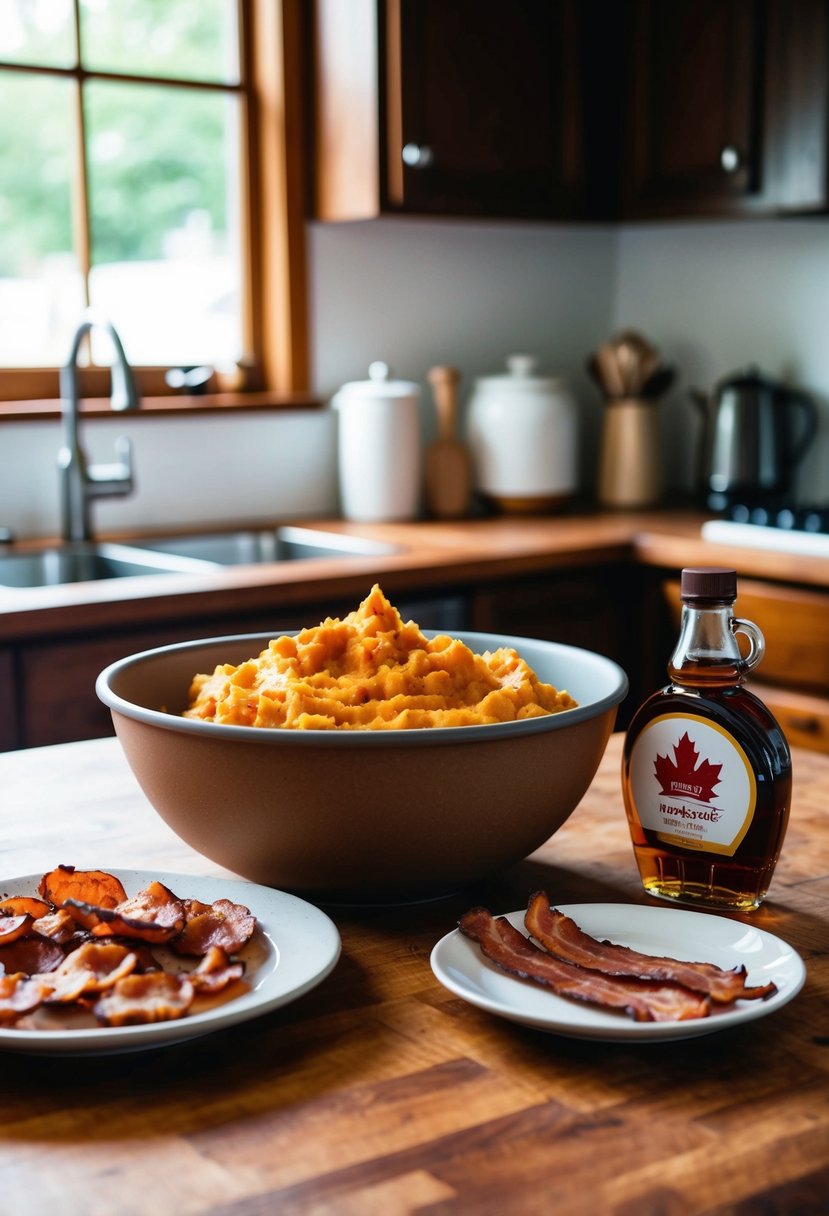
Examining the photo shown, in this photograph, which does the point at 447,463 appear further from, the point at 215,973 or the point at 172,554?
the point at 215,973

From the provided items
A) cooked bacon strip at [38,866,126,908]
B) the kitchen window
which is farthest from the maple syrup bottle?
the kitchen window

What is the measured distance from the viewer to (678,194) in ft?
10.5

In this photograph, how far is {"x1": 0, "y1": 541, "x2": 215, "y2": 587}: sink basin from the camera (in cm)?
277

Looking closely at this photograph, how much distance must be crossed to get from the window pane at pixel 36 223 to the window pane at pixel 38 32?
5 centimetres

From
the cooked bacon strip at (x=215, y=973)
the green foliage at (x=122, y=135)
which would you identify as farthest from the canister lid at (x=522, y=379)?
the cooked bacon strip at (x=215, y=973)

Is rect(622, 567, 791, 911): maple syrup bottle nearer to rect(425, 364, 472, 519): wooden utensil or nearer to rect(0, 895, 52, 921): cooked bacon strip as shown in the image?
rect(0, 895, 52, 921): cooked bacon strip

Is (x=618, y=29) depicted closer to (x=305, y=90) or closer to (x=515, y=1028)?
(x=305, y=90)

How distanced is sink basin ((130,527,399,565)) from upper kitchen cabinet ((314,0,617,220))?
68 cm

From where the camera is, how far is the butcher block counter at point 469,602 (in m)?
2.23

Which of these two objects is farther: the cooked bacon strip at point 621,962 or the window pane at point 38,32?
the window pane at point 38,32

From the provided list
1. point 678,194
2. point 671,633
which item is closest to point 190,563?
point 671,633

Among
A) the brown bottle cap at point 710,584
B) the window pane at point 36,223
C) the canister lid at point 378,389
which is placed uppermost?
the window pane at point 36,223

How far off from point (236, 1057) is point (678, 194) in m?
2.76

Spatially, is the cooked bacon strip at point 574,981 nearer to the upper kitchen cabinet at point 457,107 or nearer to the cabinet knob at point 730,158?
the upper kitchen cabinet at point 457,107
